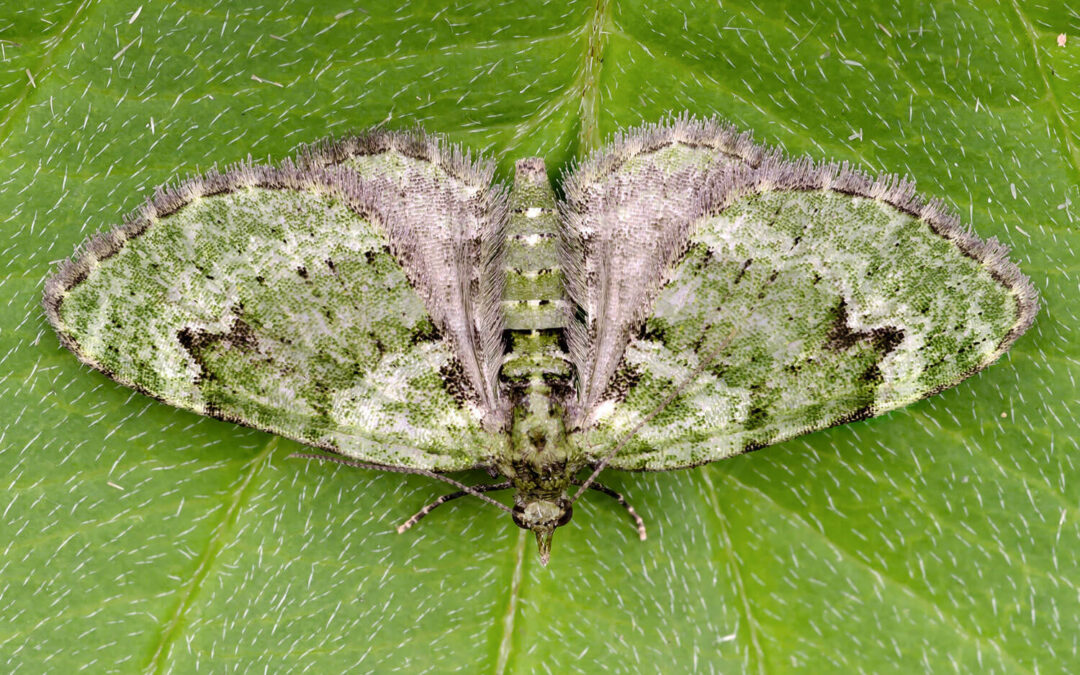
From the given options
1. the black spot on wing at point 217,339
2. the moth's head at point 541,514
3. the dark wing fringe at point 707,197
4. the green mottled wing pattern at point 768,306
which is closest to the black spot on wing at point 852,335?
the green mottled wing pattern at point 768,306

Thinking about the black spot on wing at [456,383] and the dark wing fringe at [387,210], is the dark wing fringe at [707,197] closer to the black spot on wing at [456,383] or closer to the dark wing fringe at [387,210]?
the dark wing fringe at [387,210]

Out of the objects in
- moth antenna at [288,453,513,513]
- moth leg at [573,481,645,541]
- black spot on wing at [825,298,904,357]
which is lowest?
moth leg at [573,481,645,541]

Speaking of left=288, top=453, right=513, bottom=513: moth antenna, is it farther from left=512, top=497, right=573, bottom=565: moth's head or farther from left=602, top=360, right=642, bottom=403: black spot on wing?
left=602, top=360, right=642, bottom=403: black spot on wing

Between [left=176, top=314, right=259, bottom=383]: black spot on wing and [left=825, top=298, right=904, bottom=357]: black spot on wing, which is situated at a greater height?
[left=825, top=298, right=904, bottom=357]: black spot on wing

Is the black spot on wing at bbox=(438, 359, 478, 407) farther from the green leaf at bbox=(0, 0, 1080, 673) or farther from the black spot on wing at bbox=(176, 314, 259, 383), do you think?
the black spot on wing at bbox=(176, 314, 259, 383)

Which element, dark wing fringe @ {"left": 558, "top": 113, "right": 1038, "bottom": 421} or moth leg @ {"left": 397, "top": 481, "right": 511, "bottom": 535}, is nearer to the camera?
dark wing fringe @ {"left": 558, "top": 113, "right": 1038, "bottom": 421}

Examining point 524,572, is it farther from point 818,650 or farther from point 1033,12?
point 1033,12

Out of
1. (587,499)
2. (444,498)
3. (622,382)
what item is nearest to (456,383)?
(444,498)

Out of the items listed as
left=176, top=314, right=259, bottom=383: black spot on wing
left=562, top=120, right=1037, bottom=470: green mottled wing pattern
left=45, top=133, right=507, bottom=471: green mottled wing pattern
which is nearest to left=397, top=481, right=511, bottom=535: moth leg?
left=45, top=133, right=507, bottom=471: green mottled wing pattern
